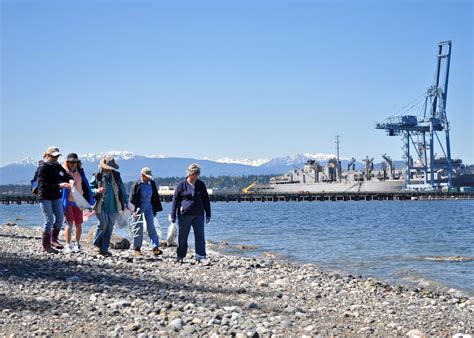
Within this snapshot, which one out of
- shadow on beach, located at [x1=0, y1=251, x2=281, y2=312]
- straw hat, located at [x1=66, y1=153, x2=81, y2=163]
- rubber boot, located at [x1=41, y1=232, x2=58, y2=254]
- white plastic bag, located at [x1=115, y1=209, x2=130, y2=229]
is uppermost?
straw hat, located at [x1=66, y1=153, x2=81, y2=163]

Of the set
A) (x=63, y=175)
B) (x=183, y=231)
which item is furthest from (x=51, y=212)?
(x=183, y=231)

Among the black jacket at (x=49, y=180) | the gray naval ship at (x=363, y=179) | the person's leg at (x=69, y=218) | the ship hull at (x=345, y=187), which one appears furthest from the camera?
the ship hull at (x=345, y=187)

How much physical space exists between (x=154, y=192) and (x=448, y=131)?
91399 mm

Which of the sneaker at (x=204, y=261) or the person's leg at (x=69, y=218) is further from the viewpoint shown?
the person's leg at (x=69, y=218)

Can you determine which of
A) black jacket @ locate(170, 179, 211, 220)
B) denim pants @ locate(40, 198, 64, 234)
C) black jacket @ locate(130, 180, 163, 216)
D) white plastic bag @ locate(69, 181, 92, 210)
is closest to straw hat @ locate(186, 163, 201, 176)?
black jacket @ locate(170, 179, 211, 220)

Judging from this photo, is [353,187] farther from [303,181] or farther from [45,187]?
[45,187]

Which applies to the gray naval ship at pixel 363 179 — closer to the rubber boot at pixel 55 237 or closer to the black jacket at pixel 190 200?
the rubber boot at pixel 55 237

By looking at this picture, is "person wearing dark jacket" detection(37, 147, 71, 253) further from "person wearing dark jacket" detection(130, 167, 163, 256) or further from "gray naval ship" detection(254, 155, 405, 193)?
"gray naval ship" detection(254, 155, 405, 193)

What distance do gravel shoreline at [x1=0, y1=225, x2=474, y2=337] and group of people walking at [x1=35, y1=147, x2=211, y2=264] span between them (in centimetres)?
54

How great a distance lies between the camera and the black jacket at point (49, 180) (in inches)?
395

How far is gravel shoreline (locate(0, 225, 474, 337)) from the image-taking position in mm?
5883

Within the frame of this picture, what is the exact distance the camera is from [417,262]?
16172mm

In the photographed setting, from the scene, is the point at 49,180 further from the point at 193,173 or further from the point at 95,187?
the point at 193,173

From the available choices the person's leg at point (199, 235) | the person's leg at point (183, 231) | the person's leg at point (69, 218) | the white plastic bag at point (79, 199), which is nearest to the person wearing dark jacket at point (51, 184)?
the white plastic bag at point (79, 199)
